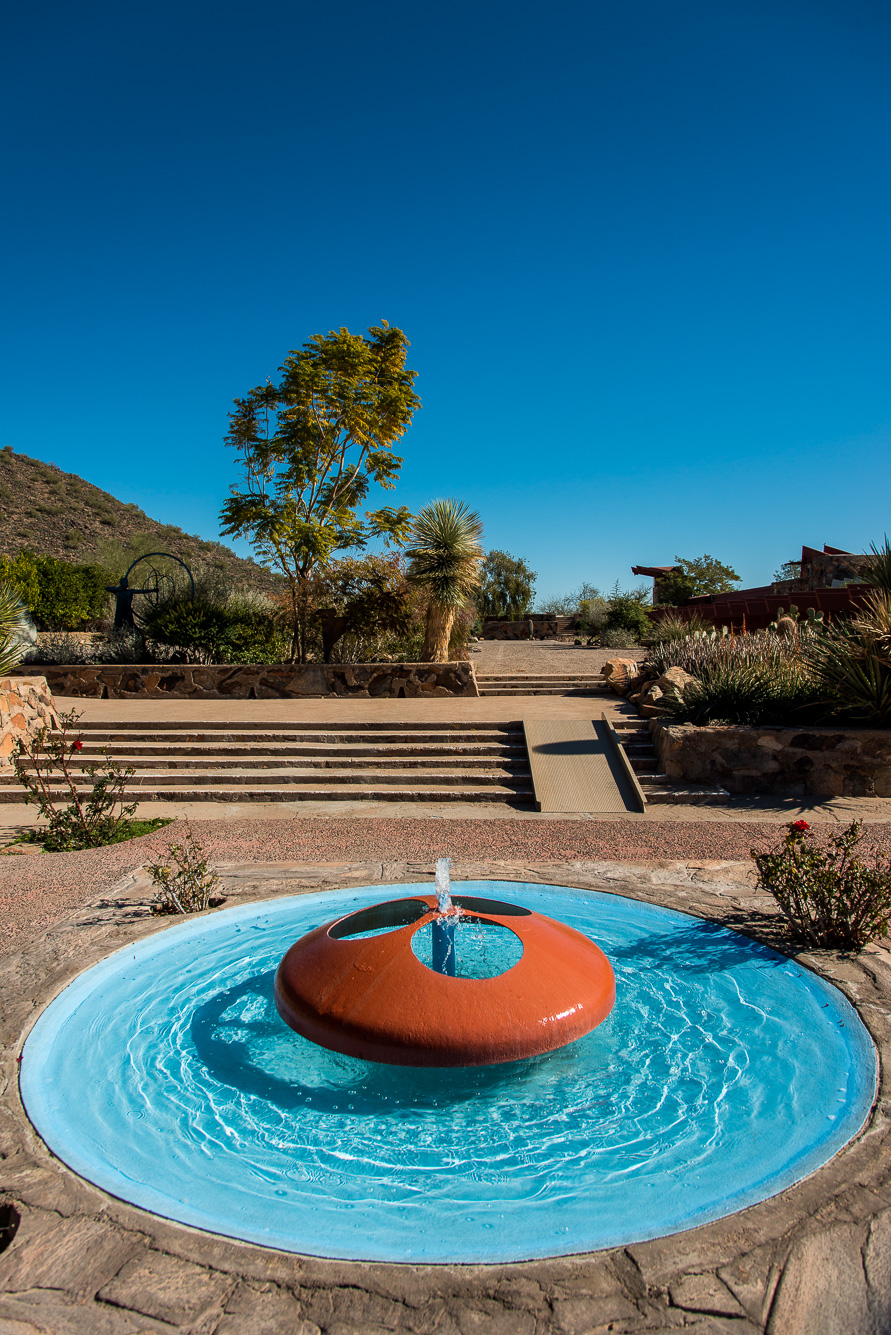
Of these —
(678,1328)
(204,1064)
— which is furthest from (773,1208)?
(204,1064)

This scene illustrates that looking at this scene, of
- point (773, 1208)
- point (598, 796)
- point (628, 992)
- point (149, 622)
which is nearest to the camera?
point (773, 1208)

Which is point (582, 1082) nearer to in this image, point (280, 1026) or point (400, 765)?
point (280, 1026)

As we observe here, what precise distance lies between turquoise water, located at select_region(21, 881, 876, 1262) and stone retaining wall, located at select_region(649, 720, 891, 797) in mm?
4827

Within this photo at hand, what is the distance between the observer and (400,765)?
380 inches

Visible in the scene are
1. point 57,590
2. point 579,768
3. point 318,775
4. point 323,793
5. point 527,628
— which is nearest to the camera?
point 323,793

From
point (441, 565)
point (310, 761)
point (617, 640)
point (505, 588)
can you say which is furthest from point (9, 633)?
point (505, 588)

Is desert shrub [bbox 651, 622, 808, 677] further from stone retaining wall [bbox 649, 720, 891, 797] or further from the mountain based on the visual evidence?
the mountain

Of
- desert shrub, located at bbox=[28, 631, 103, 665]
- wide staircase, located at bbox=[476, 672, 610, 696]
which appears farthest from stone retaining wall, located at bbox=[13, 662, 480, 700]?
desert shrub, located at bbox=[28, 631, 103, 665]

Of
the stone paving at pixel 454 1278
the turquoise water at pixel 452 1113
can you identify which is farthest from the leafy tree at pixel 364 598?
the stone paving at pixel 454 1278

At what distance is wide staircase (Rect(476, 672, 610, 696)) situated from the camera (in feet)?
45.6

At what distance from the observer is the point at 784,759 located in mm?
8828

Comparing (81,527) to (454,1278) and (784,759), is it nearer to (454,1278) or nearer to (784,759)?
(784,759)

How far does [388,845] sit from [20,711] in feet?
22.9

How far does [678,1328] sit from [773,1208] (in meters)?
0.65
